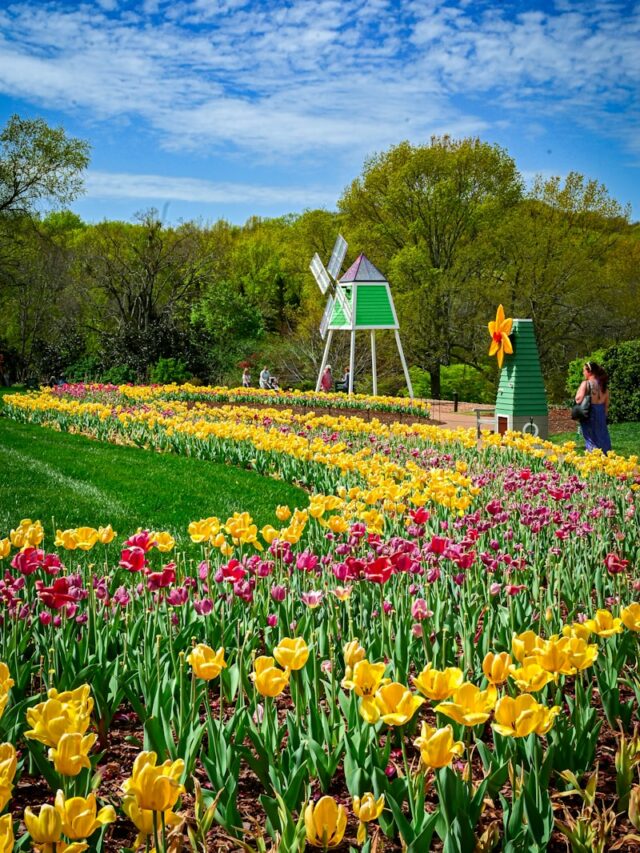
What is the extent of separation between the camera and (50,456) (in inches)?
382

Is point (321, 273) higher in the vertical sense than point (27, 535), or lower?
A: higher

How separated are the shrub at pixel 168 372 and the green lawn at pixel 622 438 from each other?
12.4 m

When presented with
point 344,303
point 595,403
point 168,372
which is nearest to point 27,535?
point 595,403

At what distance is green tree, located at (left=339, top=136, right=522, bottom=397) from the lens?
92.0ft

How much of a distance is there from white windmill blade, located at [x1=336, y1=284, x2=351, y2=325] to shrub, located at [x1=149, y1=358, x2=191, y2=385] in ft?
19.3

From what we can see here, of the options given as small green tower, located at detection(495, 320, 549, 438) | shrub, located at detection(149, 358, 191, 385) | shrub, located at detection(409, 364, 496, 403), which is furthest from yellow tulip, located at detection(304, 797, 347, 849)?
shrub, located at detection(409, 364, 496, 403)

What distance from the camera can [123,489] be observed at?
799cm

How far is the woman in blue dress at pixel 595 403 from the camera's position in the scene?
31.7ft

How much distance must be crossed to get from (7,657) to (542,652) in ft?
6.05

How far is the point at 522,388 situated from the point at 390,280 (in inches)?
624

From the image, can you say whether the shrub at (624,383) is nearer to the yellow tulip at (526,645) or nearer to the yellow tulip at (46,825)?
the yellow tulip at (526,645)

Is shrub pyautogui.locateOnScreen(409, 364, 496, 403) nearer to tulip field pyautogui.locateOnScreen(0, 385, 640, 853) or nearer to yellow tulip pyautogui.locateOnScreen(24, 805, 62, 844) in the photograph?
tulip field pyautogui.locateOnScreen(0, 385, 640, 853)

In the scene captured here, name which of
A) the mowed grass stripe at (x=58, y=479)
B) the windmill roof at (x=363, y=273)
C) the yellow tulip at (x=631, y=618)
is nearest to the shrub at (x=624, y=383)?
the windmill roof at (x=363, y=273)

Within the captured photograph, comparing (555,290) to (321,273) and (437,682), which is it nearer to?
(321,273)
